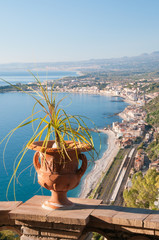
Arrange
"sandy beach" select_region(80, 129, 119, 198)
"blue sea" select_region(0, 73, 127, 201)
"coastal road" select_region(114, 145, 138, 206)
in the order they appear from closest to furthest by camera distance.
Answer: "coastal road" select_region(114, 145, 138, 206) < "sandy beach" select_region(80, 129, 119, 198) < "blue sea" select_region(0, 73, 127, 201)

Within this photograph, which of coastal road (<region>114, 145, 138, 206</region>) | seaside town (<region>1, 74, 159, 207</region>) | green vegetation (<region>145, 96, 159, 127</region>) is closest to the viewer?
coastal road (<region>114, 145, 138, 206</region>)

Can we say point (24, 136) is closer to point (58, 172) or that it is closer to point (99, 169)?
point (99, 169)

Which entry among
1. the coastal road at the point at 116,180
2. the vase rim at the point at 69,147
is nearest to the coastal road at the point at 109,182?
the coastal road at the point at 116,180

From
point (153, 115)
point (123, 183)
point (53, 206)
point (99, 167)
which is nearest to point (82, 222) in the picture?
point (53, 206)

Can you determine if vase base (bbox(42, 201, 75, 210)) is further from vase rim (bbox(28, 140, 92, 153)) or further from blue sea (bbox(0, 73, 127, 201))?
blue sea (bbox(0, 73, 127, 201))

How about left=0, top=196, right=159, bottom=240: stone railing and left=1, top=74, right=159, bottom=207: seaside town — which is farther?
left=1, top=74, right=159, bottom=207: seaside town

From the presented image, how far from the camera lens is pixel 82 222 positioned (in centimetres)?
105

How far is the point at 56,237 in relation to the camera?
42.9 inches

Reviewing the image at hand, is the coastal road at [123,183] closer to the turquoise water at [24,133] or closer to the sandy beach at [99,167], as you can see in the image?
the sandy beach at [99,167]

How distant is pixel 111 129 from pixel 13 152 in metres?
11.7

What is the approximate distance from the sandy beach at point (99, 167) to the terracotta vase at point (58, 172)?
45.2ft

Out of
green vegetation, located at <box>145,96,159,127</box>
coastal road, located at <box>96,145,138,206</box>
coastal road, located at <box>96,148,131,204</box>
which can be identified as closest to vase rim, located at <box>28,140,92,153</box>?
coastal road, located at <box>96,145,138,206</box>

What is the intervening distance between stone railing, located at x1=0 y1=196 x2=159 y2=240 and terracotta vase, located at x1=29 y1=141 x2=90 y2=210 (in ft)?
0.17

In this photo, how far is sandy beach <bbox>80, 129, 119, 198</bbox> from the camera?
1582 centimetres
